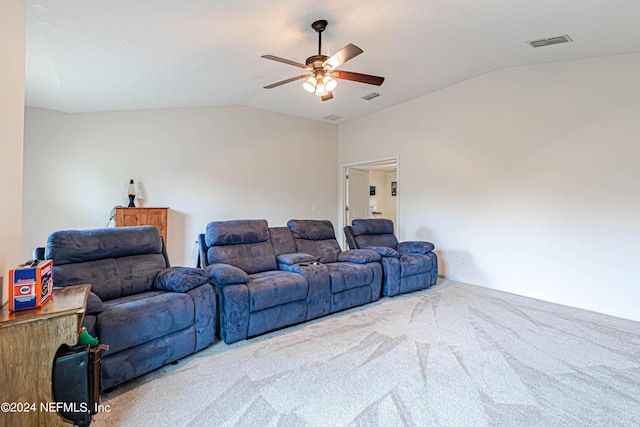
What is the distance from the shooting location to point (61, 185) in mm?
4195

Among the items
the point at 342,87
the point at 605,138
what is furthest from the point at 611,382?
the point at 342,87

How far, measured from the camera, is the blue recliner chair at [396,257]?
152 inches

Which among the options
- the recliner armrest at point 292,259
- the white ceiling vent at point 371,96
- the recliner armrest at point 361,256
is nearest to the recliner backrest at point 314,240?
the recliner armrest at point 361,256

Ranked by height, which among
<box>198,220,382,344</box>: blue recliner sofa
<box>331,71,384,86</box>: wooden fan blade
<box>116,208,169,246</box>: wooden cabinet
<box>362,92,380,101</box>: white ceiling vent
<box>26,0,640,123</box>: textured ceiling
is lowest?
<box>198,220,382,344</box>: blue recliner sofa

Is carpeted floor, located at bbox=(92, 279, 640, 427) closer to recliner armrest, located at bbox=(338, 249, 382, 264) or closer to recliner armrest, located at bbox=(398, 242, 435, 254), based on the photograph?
recliner armrest, located at bbox=(338, 249, 382, 264)

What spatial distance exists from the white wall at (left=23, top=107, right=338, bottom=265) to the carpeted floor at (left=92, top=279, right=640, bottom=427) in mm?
3106

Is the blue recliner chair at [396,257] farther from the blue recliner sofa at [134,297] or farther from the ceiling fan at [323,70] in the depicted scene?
the blue recliner sofa at [134,297]

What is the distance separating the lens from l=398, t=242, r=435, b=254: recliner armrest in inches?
171

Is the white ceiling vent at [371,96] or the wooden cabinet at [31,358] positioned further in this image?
the white ceiling vent at [371,96]

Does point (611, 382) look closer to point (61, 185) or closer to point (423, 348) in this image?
point (423, 348)

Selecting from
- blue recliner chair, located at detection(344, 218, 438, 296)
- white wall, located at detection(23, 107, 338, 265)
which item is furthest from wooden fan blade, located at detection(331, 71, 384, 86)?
white wall, located at detection(23, 107, 338, 265)

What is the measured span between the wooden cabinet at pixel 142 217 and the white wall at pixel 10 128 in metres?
2.58

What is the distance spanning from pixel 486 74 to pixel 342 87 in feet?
6.95

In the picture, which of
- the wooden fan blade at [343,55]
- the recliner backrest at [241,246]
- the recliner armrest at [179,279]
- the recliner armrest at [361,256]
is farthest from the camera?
the recliner armrest at [361,256]
